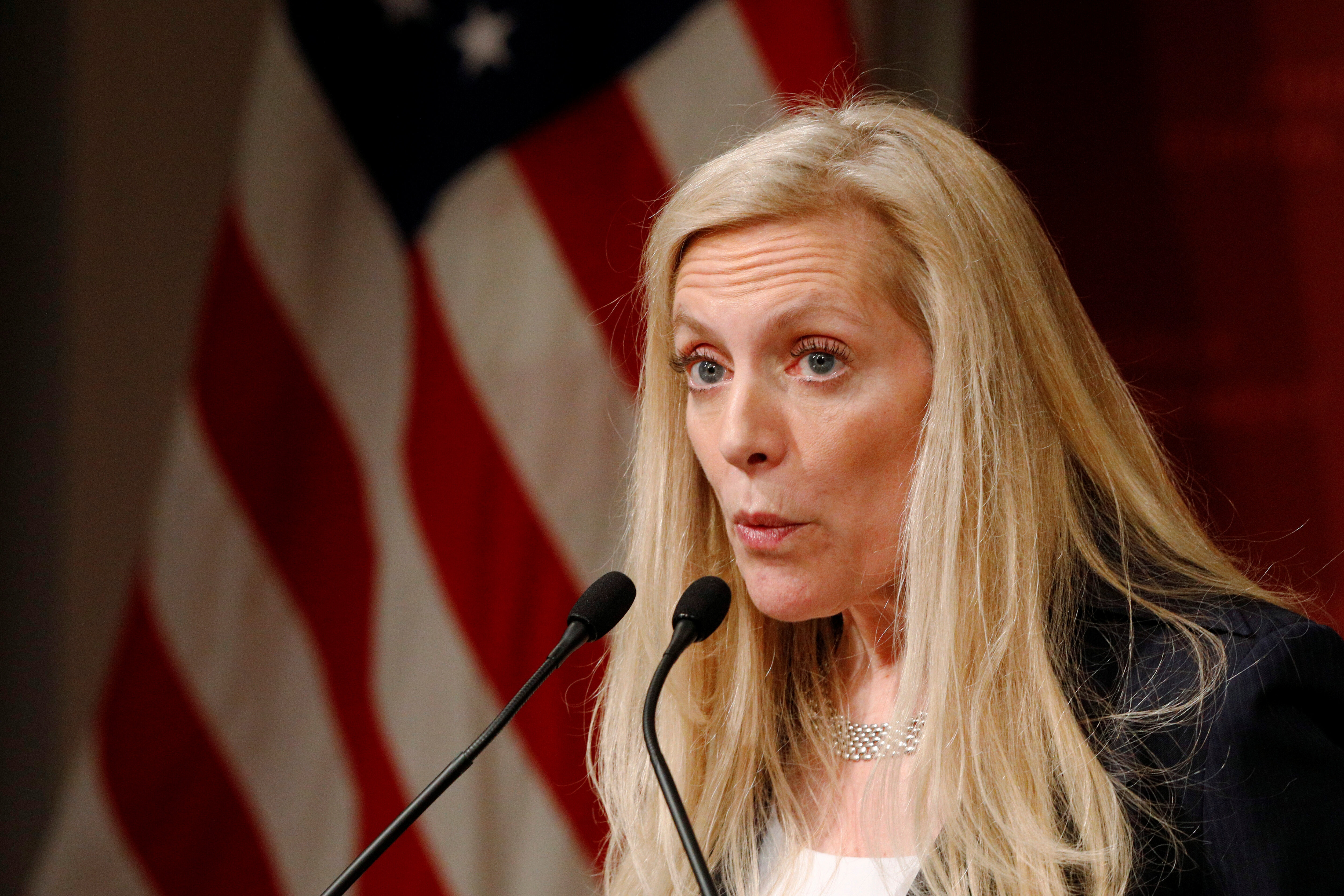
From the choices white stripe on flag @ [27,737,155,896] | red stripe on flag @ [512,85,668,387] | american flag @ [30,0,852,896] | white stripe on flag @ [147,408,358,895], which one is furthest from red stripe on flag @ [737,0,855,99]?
white stripe on flag @ [27,737,155,896]

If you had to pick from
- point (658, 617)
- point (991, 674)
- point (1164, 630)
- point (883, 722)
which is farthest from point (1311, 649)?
point (658, 617)

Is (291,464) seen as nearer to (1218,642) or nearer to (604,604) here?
(604,604)

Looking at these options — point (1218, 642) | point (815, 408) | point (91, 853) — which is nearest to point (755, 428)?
point (815, 408)

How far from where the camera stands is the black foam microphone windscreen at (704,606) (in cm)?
99

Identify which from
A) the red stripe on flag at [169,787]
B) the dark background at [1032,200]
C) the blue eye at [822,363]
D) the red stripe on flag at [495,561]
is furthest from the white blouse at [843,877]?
the red stripe on flag at [169,787]

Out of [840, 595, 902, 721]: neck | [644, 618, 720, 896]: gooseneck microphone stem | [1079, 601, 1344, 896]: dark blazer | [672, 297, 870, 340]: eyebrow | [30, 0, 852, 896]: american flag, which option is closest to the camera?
[644, 618, 720, 896]: gooseneck microphone stem

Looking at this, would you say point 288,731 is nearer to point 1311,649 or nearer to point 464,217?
point 464,217

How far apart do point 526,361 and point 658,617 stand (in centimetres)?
102

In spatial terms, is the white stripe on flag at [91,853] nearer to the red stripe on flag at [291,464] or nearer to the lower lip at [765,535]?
the red stripe on flag at [291,464]

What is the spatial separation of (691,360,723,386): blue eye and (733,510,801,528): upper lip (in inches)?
4.6

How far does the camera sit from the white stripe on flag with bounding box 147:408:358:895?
223 centimetres

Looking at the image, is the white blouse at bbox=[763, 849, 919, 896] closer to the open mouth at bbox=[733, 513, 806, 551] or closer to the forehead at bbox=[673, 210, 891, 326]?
the open mouth at bbox=[733, 513, 806, 551]

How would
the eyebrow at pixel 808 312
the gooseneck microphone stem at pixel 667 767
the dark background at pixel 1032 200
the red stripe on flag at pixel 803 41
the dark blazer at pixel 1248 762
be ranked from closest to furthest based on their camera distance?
1. the gooseneck microphone stem at pixel 667 767
2. the dark blazer at pixel 1248 762
3. the eyebrow at pixel 808 312
4. the dark background at pixel 1032 200
5. the red stripe on flag at pixel 803 41

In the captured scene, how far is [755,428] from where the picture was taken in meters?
1.07
